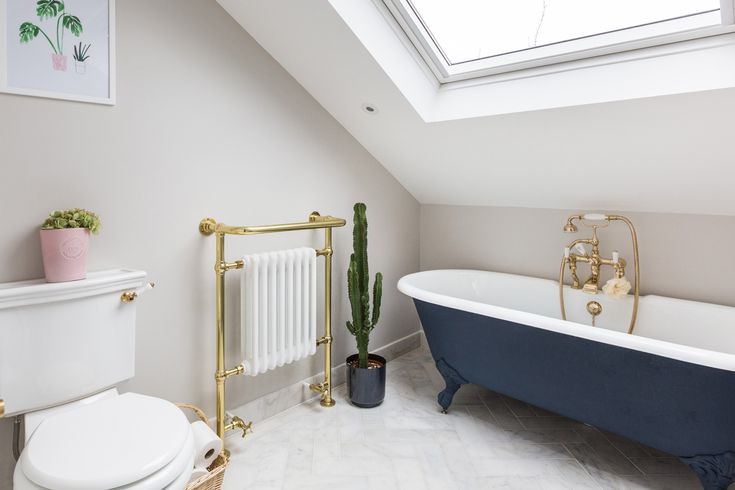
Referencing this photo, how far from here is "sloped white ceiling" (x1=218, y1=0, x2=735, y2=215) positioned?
6.01 ft

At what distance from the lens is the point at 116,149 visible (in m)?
1.70

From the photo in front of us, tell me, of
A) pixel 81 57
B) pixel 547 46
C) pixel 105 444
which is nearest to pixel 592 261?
pixel 547 46

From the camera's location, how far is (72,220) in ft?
4.94

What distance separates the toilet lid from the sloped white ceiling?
A: 5.27 feet

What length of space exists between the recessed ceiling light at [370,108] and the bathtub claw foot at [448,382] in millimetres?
1361

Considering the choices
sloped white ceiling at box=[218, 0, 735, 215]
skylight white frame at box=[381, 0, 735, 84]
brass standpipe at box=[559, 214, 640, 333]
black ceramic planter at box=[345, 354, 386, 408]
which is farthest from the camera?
black ceramic planter at box=[345, 354, 386, 408]

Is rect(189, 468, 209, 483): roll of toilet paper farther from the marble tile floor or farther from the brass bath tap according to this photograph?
the brass bath tap

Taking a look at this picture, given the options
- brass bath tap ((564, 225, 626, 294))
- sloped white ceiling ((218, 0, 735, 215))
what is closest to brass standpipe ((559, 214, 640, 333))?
brass bath tap ((564, 225, 626, 294))

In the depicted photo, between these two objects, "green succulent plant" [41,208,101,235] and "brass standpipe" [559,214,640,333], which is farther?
"brass standpipe" [559,214,640,333]

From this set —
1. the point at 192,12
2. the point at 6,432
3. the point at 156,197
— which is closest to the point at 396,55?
the point at 192,12

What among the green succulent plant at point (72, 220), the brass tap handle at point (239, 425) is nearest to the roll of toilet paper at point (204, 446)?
the brass tap handle at point (239, 425)

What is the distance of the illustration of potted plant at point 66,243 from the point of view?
1.46 m

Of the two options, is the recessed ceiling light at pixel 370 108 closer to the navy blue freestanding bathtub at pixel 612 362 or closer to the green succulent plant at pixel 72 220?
the navy blue freestanding bathtub at pixel 612 362

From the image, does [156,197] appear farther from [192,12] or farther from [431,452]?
[431,452]
